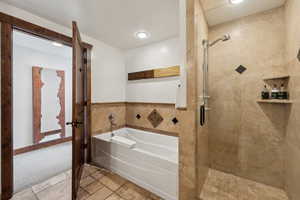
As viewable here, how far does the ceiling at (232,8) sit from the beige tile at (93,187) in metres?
2.78

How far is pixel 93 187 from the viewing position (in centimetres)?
172

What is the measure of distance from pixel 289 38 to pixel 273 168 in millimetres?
1542

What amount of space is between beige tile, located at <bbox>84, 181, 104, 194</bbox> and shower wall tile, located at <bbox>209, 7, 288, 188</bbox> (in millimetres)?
1738

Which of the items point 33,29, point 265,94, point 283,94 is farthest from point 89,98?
point 283,94

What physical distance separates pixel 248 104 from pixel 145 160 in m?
1.61

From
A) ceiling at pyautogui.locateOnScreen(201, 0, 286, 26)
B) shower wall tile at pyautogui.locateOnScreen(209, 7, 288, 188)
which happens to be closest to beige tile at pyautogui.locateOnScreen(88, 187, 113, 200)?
shower wall tile at pyautogui.locateOnScreen(209, 7, 288, 188)

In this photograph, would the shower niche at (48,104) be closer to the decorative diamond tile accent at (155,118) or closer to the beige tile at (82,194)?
the beige tile at (82,194)

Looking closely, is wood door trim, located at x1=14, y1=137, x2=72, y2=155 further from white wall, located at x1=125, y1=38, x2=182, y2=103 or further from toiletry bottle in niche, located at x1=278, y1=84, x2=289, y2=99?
toiletry bottle in niche, located at x1=278, y1=84, x2=289, y2=99

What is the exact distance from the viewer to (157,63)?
8.31 ft

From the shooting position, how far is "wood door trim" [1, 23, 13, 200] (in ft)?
4.77

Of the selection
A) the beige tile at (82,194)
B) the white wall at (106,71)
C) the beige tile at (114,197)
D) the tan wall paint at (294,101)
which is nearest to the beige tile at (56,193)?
the beige tile at (82,194)

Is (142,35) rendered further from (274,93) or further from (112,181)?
(112,181)

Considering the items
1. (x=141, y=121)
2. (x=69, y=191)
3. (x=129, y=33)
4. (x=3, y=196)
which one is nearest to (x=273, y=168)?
(x=141, y=121)

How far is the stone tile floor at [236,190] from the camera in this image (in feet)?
4.53
